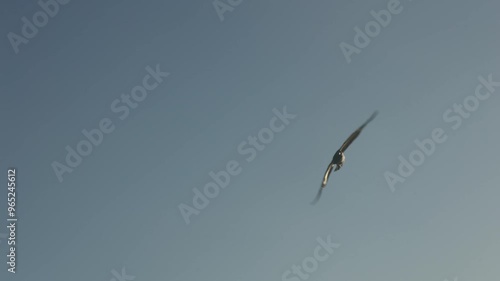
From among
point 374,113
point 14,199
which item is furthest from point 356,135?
point 14,199

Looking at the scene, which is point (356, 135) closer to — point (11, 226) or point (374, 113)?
point (374, 113)

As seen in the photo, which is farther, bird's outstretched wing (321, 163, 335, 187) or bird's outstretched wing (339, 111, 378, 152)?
bird's outstretched wing (321, 163, 335, 187)

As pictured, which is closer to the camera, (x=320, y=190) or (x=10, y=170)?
(x=320, y=190)

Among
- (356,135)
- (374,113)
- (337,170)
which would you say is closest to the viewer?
(374,113)

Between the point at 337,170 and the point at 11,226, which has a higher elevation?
the point at 11,226

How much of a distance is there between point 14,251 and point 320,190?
24.6 meters

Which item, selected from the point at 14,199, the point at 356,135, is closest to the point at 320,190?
the point at 356,135

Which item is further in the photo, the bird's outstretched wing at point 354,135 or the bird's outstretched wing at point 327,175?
the bird's outstretched wing at point 327,175

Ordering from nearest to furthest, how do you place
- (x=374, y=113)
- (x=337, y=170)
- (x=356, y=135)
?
(x=374, y=113)
(x=356, y=135)
(x=337, y=170)

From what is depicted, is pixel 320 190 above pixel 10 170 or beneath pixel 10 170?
beneath

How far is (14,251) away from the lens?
125 feet

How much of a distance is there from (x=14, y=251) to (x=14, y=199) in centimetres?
416

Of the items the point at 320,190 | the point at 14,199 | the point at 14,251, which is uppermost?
the point at 14,199

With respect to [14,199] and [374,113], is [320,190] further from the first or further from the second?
[14,199]
